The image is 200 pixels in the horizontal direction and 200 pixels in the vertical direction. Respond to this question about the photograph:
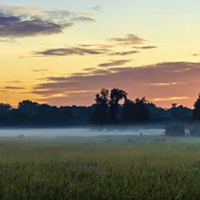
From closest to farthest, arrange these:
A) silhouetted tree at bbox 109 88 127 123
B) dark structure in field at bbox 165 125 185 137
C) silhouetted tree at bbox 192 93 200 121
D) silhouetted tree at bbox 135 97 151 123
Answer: dark structure in field at bbox 165 125 185 137
silhouetted tree at bbox 192 93 200 121
silhouetted tree at bbox 135 97 151 123
silhouetted tree at bbox 109 88 127 123

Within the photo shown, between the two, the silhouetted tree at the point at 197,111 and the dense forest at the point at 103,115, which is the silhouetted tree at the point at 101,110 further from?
the silhouetted tree at the point at 197,111

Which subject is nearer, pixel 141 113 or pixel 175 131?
pixel 175 131

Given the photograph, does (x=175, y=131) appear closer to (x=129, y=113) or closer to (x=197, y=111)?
(x=197, y=111)

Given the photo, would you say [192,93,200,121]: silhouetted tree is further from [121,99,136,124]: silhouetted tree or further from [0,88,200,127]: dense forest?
[121,99,136,124]: silhouetted tree

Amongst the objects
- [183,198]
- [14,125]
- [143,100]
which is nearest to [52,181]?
[183,198]

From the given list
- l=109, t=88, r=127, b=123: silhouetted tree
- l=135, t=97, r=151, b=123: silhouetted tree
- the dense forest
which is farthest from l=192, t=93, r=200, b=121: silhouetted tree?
l=109, t=88, r=127, b=123: silhouetted tree

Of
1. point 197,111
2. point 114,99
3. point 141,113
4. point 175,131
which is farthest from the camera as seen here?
point 114,99

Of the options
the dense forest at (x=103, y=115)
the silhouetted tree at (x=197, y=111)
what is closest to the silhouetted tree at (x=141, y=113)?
the dense forest at (x=103, y=115)

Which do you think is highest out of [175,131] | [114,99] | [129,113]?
[114,99]

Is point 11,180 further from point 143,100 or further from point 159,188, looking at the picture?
point 143,100

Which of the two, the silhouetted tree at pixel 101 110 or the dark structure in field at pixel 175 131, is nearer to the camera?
the dark structure in field at pixel 175 131

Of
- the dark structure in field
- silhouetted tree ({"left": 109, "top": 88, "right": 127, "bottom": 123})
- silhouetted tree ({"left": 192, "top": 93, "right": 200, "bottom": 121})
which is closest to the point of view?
the dark structure in field

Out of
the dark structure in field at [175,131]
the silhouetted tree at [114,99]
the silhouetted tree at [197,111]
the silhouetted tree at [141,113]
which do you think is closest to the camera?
the dark structure in field at [175,131]

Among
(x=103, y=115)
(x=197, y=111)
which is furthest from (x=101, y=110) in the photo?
(x=197, y=111)
